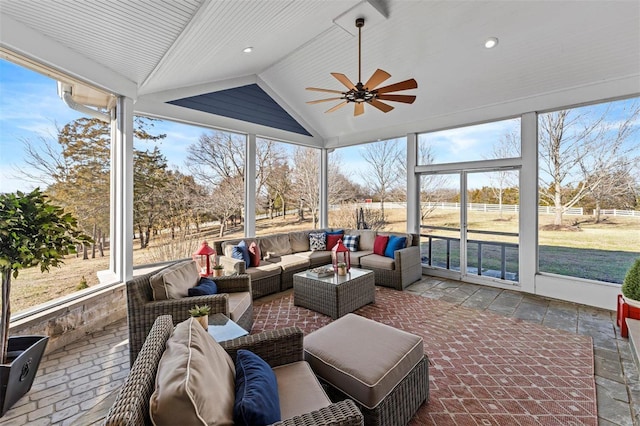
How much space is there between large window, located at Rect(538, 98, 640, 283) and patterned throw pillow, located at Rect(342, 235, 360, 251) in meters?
3.05

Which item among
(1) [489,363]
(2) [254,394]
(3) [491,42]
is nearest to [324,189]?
(3) [491,42]

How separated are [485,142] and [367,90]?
3.10 meters

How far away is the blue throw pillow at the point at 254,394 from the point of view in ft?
3.56

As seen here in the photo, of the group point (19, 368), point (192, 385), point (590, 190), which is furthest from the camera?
point (590, 190)

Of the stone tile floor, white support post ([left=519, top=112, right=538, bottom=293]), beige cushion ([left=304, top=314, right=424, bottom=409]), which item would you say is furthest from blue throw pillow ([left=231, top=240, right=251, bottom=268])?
white support post ([left=519, top=112, right=538, bottom=293])

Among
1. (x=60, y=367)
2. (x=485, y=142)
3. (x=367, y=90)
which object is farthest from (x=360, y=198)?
(x=60, y=367)

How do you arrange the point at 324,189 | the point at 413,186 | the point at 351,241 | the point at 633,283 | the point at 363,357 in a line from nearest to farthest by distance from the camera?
the point at 363,357, the point at 633,283, the point at 351,241, the point at 413,186, the point at 324,189

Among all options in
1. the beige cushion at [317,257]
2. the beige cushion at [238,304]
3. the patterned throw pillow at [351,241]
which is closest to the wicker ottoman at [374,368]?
the beige cushion at [238,304]

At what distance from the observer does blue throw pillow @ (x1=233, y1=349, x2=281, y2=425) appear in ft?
3.56

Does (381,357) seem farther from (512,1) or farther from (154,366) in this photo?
(512,1)

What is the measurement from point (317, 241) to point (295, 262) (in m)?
1.03

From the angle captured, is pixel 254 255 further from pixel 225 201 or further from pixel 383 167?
pixel 383 167

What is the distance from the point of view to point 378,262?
5031mm

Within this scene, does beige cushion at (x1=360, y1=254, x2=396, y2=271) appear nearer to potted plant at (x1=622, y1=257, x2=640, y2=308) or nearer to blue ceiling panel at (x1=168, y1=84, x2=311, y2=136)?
potted plant at (x1=622, y1=257, x2=640, y2=308)
